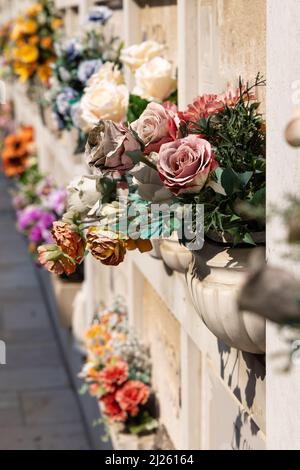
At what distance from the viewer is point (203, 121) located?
6.99 ft

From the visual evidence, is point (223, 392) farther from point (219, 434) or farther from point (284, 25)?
point (284, 25)

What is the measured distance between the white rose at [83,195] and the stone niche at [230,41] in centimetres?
46

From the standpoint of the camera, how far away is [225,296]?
2.04 meters

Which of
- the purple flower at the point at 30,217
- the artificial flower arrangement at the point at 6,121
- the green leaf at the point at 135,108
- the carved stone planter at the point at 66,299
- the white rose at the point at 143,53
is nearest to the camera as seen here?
the green leaf at the point at 135,108

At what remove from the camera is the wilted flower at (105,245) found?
6.99 ft

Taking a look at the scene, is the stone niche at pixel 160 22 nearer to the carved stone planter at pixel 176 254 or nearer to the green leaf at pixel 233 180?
the carved stone planter at pixel 176 254

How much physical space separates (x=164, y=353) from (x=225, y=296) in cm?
198

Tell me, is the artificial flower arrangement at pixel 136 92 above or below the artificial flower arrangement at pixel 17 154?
above

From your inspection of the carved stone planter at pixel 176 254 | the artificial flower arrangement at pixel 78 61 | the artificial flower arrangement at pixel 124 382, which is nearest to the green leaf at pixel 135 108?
the carved stone planter at pixel 176 254

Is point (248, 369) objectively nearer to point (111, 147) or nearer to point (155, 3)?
point (111, 147)

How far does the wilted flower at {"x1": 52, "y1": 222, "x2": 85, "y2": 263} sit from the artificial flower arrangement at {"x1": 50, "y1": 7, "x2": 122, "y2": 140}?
2.02 m

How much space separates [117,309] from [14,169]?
5363mm

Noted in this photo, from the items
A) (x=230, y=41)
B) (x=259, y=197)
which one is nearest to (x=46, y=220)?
(x=230, y=41)
